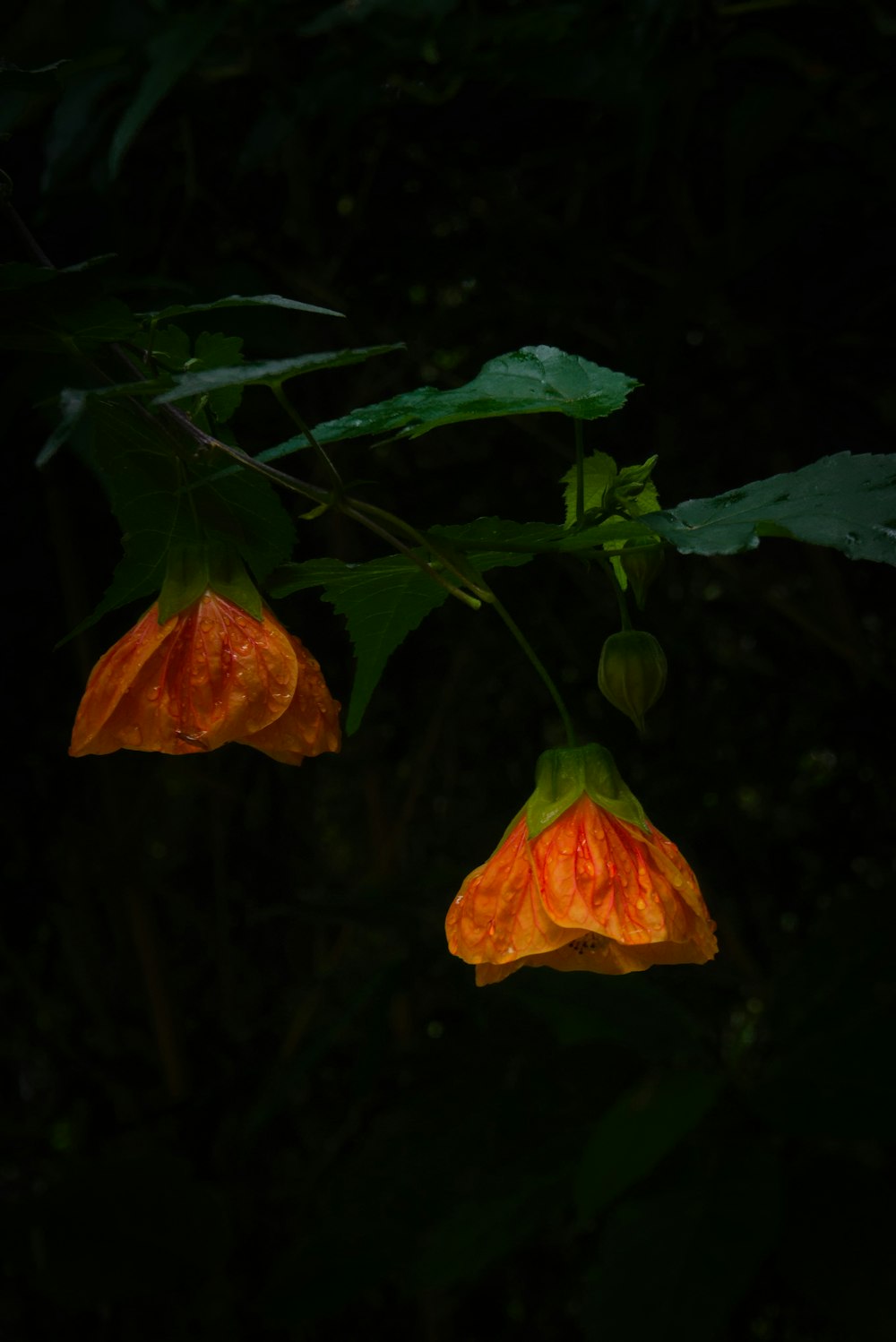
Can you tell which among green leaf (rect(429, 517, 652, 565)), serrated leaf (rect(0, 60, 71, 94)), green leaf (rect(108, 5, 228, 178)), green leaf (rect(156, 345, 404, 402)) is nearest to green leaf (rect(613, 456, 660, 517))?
green leaf (rect(429, 517, 652, 565))

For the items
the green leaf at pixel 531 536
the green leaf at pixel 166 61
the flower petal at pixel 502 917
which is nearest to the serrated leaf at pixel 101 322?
the green leaf at pixel 531 536

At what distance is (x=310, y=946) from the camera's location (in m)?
1.41

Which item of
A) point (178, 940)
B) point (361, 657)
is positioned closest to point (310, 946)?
point (178, 940)

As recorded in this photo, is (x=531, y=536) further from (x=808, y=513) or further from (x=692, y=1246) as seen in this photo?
(x=692, y=1246)

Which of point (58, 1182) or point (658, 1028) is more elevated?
point (658, 1028)

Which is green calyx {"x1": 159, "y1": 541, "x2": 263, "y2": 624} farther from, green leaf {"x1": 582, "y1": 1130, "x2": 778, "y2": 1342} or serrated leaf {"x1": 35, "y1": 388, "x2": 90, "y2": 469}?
green leaf {"x1": 582, "y1": 1130, "x2": 778, "y2": 1342}

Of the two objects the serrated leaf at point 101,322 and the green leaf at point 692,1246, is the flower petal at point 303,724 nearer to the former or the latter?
the serrated leaf at point 101,322

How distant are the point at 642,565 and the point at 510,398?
9 centimetres

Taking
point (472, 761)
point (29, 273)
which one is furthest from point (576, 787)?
point (472, 761)

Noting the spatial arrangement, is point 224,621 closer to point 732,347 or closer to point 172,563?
point 172,563

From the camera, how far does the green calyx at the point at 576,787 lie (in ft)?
1.55

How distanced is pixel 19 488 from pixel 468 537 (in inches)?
29.1

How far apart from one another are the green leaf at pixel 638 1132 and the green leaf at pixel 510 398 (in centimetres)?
70

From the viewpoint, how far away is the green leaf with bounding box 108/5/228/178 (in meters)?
0.75
